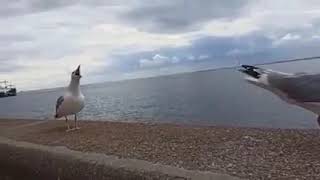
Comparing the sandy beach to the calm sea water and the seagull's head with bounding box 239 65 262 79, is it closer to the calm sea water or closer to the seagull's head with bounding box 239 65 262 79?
the seagull's head with bounding box 239 65 262 79

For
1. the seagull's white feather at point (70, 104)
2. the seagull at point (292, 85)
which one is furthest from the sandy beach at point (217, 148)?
the seagull's white feather at point (70, 104)

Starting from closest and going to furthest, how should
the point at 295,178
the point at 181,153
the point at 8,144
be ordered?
the point at 295,178 < the point at 181,153 < the point at 8,144

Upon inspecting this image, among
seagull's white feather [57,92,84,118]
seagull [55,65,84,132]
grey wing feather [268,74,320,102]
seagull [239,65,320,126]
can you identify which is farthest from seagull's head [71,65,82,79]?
grey wing feather [268,74,320,102]

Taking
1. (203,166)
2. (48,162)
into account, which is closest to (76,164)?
(48,162)

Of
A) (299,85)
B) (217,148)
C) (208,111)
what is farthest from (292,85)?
(208,111)

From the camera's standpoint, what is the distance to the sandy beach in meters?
6.32

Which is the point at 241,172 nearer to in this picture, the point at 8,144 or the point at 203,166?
the point at 203,166

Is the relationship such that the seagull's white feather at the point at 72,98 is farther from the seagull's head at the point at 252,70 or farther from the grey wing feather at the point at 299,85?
the grey wing feather at the point at 299,85

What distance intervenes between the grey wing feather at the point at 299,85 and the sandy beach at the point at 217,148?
72 cm

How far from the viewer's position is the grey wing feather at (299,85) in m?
7.93

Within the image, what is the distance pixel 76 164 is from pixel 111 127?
5790 mm

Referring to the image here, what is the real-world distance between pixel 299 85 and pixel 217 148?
1.70 meters

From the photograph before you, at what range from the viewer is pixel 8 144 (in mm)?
8844

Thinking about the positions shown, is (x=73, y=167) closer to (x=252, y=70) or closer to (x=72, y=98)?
(x=252, y=70)
